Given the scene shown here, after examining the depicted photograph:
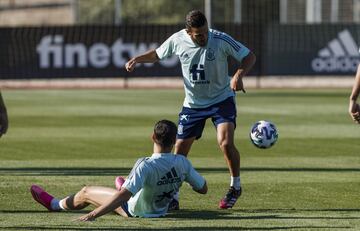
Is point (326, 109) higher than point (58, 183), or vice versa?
point (58, 183)

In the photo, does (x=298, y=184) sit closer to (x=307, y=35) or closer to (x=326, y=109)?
(x=326, y=109)

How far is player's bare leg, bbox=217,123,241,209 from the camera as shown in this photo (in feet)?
36.7

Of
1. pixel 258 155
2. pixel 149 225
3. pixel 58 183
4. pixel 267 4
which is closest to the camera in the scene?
pixel 149 225

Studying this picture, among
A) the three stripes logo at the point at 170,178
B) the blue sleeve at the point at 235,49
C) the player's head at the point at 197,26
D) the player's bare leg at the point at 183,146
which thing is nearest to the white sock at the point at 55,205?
the three stripes logo at the point at 170,178

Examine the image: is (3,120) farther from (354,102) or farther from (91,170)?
(91,170)

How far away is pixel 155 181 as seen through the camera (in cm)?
975

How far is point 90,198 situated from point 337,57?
91.6ft

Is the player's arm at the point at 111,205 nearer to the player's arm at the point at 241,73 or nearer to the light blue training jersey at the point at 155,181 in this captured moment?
the light blue training jersey at the point at 155,181

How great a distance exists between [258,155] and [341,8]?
26.0 meters

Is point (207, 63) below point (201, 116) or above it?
above

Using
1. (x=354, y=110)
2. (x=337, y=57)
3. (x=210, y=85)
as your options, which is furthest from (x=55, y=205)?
(x=337, y=57)

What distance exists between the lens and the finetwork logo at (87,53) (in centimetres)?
3747

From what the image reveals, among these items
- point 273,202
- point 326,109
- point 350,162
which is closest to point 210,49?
point 273,202

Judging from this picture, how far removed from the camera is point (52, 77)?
124 feet
